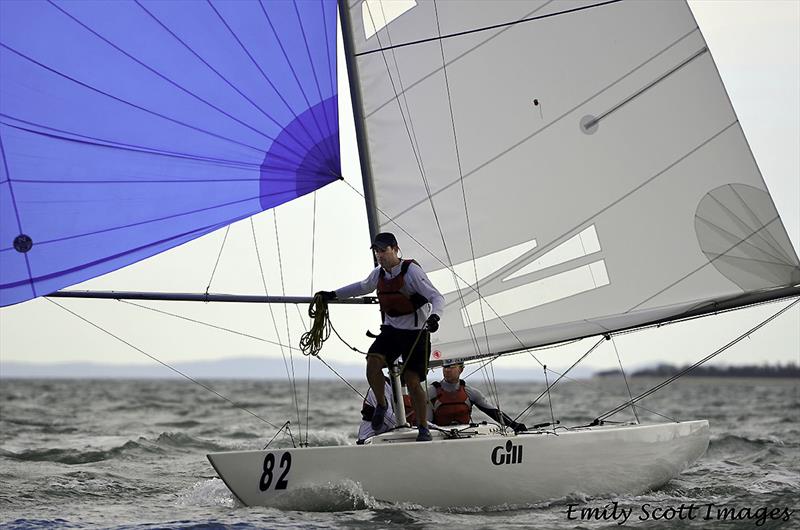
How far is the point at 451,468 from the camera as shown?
5965 millimetres

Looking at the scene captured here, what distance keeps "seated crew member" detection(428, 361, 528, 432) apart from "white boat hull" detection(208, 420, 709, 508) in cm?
84

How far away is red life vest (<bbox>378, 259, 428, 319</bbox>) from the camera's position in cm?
623

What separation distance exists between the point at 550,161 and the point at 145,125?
107 inches

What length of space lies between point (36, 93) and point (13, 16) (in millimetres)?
473

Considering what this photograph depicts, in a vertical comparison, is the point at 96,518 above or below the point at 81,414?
below

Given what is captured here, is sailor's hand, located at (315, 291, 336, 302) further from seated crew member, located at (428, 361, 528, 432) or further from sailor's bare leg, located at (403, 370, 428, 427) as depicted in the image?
seated crew member, located at (428, 361, 528, 432)

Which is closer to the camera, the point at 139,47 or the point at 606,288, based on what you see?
the point at 139,47

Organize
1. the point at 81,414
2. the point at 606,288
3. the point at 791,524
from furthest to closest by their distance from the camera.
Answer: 1. the point at 81,414
2. the point at 606,288
3. the point at 791,524

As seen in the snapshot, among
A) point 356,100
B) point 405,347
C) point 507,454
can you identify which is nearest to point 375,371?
point 405,347

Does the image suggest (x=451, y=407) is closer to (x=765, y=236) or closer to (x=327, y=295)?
(x=327, y=295)

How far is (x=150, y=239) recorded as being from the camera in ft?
21.2

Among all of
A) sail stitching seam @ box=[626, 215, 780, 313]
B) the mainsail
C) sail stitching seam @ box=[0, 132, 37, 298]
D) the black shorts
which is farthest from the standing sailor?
sail stitching seam @ box=[0, 132, 37, 298]

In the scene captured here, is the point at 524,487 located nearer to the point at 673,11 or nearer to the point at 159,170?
the point at 159,170

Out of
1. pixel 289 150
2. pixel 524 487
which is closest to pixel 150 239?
pixel 289 150
